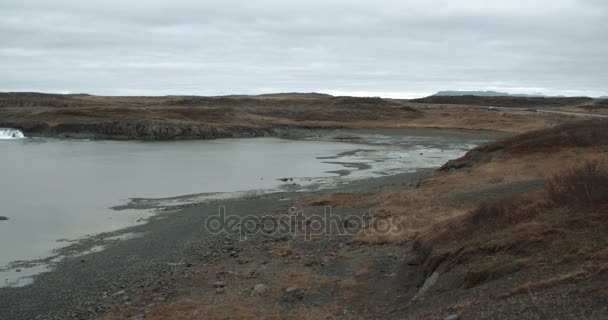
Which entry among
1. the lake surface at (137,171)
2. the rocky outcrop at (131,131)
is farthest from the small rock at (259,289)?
the rocky outcrop at (131,131)

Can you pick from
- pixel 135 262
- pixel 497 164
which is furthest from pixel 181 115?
pixel 135 262

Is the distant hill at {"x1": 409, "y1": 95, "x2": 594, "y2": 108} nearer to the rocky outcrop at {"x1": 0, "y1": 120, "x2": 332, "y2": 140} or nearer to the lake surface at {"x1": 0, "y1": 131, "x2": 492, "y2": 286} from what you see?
the lake surface at {"x1": 0, "y1": 131, "x2": 492, "y2": 286}

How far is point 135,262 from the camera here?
14.4 meters

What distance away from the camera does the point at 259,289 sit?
1125 cm

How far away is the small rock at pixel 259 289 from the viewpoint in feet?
36.4

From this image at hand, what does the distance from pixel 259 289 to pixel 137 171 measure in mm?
25373

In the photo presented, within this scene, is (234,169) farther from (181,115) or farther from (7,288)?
(181,115)

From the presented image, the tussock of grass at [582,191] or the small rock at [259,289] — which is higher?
the tussock of grass at [582,191]

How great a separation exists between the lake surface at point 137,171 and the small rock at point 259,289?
6.49 metres

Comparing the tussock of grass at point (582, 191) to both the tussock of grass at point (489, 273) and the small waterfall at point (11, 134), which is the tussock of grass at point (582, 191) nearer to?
the tussock of grass at point (489, 273)

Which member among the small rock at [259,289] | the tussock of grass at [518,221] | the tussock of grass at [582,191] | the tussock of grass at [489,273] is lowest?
the small rock at [259,289]

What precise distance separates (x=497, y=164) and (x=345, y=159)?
57.3 feet

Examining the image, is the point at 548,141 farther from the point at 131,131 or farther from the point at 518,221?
the point at 131,131

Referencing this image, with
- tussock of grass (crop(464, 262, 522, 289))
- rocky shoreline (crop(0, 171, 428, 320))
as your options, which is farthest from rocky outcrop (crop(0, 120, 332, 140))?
tussock of grass (crop(464, 262, 522, 289))
